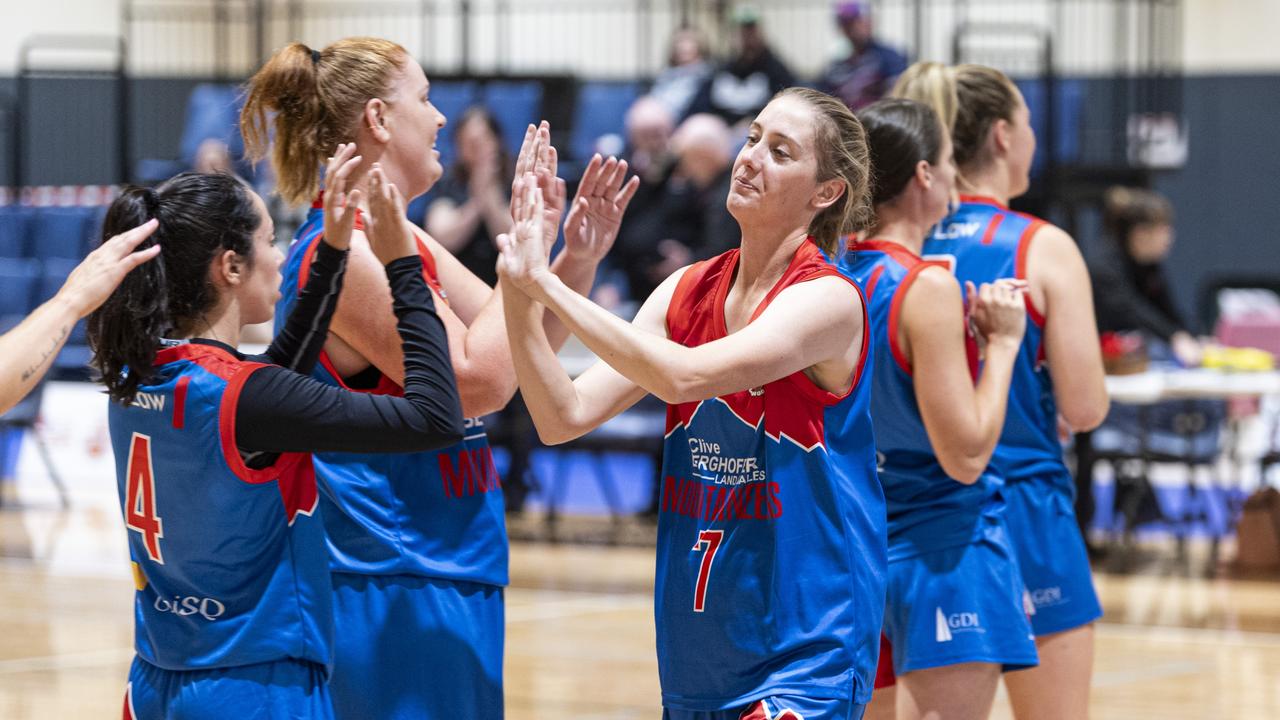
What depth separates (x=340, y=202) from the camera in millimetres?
2299

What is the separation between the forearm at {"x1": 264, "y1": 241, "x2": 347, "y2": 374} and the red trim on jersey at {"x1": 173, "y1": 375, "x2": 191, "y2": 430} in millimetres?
168

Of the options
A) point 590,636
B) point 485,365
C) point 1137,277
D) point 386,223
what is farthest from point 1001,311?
point 1137,277

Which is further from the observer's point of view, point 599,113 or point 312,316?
point 599,113

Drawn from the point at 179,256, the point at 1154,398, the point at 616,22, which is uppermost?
the point at 616,22

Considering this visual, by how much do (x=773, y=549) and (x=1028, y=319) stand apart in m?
1.14

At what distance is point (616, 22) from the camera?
47.7 ft

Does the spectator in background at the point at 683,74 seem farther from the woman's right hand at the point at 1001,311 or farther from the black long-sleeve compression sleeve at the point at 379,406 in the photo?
the black long-sleeve compression sleeve at the point at 379,406

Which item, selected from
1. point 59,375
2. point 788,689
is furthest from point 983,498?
Answer: point 59,375

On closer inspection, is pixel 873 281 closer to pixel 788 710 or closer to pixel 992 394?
pixel 992 394

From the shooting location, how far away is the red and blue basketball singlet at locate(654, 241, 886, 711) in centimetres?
233

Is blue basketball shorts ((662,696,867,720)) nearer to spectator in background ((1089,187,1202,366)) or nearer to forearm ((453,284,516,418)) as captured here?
forearm ((453,284,516,418))

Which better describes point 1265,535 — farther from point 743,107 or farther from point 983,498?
point 983,498

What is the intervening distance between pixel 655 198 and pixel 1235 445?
132 inches

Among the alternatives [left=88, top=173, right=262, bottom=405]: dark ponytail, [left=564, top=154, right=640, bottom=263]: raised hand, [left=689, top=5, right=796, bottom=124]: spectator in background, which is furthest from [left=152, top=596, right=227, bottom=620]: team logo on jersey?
[left=689, top=5, right=796, bottom=124]: spectator in background
